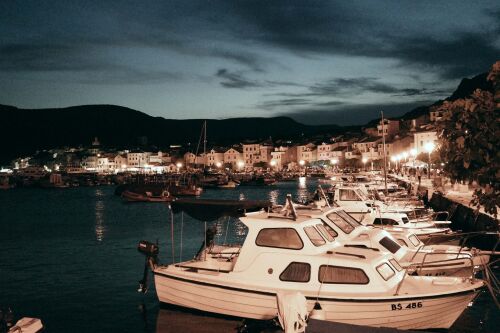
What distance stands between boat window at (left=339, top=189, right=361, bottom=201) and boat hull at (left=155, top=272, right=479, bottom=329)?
17748mm

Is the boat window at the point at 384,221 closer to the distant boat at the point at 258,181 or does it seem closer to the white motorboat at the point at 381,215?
the white motorboat at the point at 381,215

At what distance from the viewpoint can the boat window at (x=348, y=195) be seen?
30.8m

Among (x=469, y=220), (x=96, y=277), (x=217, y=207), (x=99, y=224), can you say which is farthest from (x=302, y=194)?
(x=217, y=207)

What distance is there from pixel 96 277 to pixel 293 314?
15609 millimetres

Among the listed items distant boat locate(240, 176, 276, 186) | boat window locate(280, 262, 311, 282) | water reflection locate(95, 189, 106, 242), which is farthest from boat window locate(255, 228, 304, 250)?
distant boat locate(240, 176, 276, 186)

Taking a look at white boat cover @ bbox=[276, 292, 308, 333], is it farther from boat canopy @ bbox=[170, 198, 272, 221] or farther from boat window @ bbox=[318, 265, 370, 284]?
boat canopy @ bbox=[170, 198, 272, 221]

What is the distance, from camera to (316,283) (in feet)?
41.8

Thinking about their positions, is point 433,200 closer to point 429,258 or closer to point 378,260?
point 429,258

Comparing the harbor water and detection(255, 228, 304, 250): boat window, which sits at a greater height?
detection(255, 228, 304, 250): boat window

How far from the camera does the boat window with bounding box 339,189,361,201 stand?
30.8 metres

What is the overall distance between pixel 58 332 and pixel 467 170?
1284 cm

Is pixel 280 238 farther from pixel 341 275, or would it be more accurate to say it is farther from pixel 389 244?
pixel 389 244

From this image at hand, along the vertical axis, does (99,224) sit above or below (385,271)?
below

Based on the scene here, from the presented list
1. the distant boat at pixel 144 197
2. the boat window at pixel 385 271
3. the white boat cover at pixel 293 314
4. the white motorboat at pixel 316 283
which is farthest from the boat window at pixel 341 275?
the distant boat at pixel 144 197
